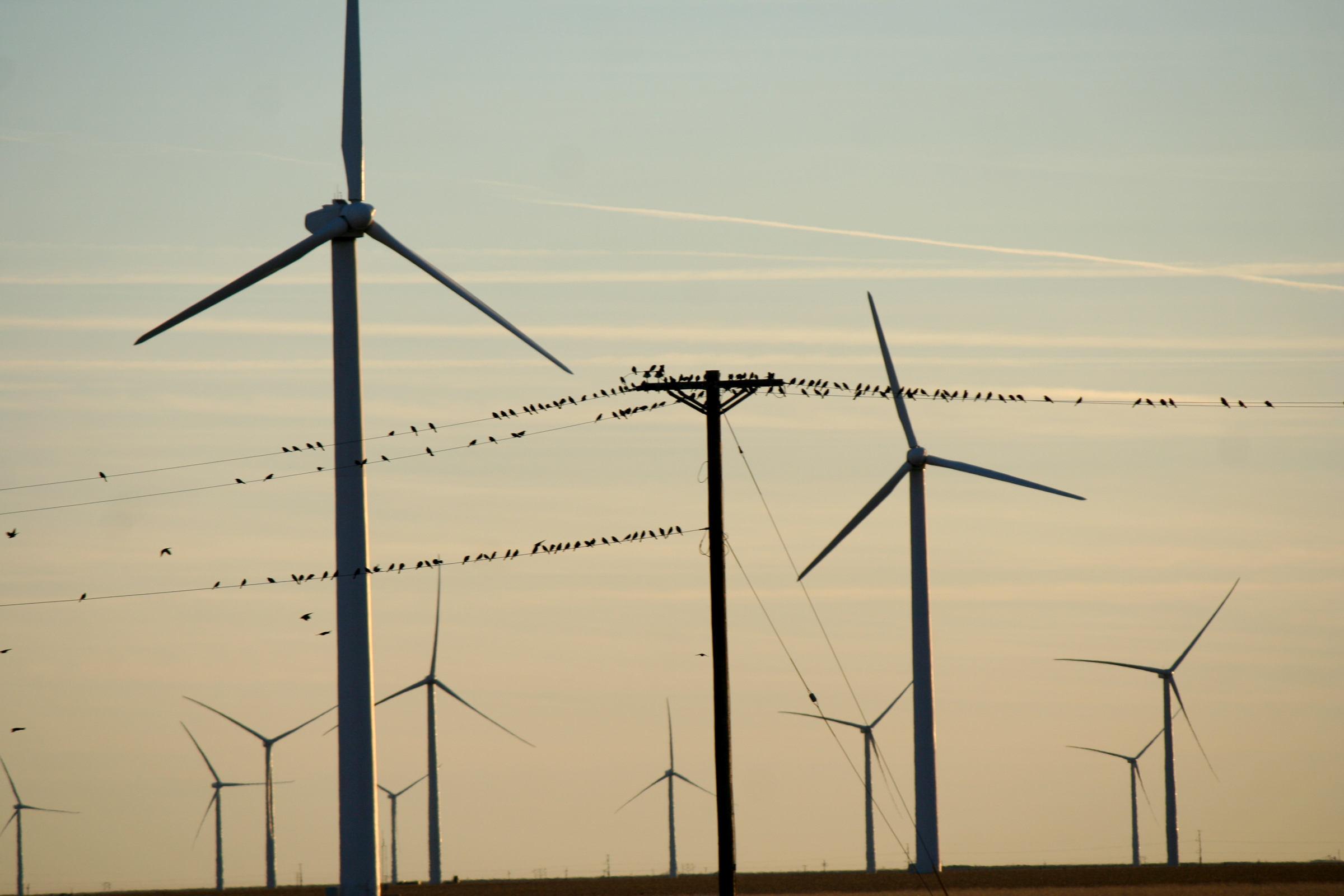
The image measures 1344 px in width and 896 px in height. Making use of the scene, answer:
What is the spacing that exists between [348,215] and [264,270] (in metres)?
3.55

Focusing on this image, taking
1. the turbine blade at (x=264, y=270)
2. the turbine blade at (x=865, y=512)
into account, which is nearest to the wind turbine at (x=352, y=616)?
the turbine blade at (x=264, y=270)

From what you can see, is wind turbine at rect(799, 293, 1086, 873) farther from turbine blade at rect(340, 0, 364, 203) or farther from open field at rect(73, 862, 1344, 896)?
turbine blade at rect(340, 0, 364, 203)

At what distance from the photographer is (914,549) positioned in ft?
238

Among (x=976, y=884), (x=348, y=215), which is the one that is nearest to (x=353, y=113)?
(x=348, y=215)

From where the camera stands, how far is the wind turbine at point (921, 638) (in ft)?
233

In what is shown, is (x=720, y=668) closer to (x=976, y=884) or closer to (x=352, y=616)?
(x=352, y=616)

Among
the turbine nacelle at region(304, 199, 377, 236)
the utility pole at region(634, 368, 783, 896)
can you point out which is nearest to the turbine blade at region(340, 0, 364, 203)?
the turbine nacelle at region(304, 199, 377, 236)

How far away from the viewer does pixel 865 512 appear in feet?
243

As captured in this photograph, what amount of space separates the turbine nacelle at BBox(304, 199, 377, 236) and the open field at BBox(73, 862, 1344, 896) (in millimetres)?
31949

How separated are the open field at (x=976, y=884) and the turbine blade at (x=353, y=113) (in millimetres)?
Answer: 32395

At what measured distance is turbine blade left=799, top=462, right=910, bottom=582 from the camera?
73.4 metres

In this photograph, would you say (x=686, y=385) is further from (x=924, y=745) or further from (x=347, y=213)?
(x=924, y=745)

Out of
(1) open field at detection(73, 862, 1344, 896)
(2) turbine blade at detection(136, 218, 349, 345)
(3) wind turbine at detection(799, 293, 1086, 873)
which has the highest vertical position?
(2) turbine blade at detection(136, 218, 349, 345)

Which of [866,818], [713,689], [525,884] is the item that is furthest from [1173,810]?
[713,689]
